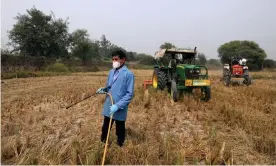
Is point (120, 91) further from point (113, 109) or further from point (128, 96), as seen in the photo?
point (113, 109)

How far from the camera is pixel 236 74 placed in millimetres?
12500

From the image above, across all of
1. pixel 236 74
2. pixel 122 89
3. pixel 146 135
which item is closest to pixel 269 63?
pixel 236 74

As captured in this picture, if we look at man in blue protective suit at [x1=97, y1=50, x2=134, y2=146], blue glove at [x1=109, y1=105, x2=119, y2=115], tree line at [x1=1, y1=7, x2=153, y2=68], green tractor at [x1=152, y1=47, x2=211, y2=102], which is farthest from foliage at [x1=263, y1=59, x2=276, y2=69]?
blue glove at [x1=109, y1=105, x2=119, y2=115]

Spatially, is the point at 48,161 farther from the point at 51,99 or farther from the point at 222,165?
the point at 51,99

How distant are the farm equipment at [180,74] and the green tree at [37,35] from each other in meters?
27.3

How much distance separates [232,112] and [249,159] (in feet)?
7.93

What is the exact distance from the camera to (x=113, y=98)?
362 centimetres

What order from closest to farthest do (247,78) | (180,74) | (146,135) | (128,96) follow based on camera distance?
(128,96) < (146,135) < (180,74) < (247,78)

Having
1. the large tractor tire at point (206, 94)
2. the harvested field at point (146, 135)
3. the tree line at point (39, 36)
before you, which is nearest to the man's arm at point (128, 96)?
the harvested field at point (146, 135)

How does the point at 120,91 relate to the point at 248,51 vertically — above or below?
below

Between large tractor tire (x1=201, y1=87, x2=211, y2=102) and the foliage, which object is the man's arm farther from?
the foliage

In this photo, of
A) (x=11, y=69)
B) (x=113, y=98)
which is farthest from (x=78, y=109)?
(x=11, y=69)

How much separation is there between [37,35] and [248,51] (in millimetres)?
41034

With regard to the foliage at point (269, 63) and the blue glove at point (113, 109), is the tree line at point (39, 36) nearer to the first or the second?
the blue glove at point (113, 109)
